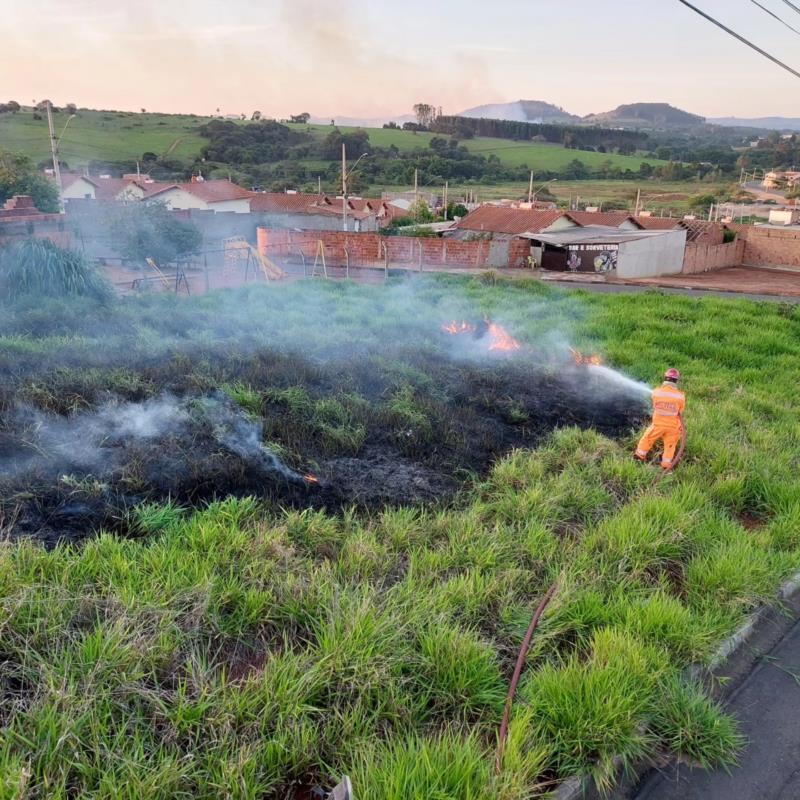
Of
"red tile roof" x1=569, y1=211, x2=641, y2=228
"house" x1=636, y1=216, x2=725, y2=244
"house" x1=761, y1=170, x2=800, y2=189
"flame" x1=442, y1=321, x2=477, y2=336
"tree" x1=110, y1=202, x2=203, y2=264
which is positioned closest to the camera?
"flame" x1=442, y1=321, x2=477, y2=336

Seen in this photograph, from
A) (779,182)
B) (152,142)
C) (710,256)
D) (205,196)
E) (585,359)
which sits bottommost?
(710,256)

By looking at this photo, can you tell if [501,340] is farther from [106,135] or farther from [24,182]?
[106,135]

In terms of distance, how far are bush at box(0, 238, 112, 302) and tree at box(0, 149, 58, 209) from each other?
23179 millimetres

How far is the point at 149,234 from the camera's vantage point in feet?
67.5

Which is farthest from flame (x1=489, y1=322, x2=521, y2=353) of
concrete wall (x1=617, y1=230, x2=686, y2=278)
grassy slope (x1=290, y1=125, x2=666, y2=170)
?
grassy slope (x1=290, y1=125, x2=666, y2=170)

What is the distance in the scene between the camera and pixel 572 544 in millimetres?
4160

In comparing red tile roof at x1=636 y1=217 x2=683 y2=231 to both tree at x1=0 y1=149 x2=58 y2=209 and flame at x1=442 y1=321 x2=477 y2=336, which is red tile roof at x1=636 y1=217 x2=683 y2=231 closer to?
flame at x1=442 y1=321 x2=477 y2=336

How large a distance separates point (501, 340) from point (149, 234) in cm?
1546

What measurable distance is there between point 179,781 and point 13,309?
10.2 metres

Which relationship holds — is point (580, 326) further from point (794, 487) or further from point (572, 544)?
point (572, 544)

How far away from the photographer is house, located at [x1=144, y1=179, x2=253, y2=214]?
44.4 metres

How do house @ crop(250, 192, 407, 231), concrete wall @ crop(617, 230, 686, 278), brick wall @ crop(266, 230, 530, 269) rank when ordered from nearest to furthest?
1. brick wall @ crop(266, 230, 530, 269)
2. concrete wall @ crop(617, 230, 686, 278)
3. house @ crop(250, 192, 407, 231)

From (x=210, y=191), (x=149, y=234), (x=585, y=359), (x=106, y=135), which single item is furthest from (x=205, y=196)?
(x=585, y=359)

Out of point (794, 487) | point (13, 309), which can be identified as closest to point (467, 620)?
point (794, 487)
